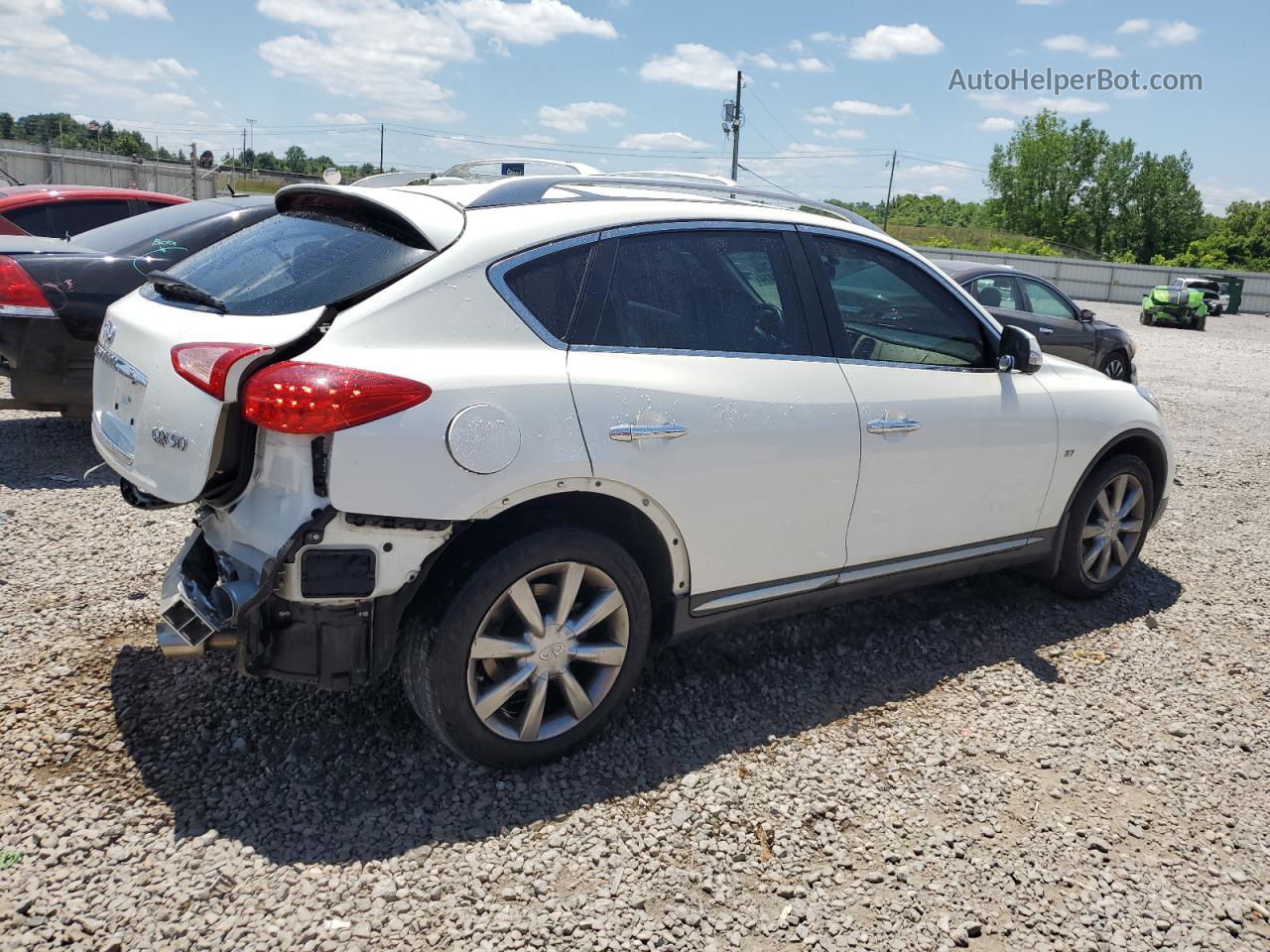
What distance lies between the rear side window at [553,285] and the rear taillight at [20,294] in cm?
430

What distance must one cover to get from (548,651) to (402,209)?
1.49 meters

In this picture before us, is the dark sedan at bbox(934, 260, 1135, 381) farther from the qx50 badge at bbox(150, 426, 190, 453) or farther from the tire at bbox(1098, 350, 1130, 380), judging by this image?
the qx50 badge at bbox(150, 426, 190, 453)

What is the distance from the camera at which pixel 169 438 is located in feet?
9.28

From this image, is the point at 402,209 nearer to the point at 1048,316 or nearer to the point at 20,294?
the point at 20,294

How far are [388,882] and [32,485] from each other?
4.50 meters

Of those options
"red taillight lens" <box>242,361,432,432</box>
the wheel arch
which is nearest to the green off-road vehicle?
the wheel arch

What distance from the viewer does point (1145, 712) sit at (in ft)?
12.7

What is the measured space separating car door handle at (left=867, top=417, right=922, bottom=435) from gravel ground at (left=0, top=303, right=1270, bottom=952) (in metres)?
1.07

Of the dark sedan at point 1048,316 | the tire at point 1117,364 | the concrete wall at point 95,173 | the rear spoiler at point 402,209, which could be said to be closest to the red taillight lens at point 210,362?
the rear spoiler at point 402,209

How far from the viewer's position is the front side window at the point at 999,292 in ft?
37.4

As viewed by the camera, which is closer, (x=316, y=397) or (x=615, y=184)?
(x=316, y=397)

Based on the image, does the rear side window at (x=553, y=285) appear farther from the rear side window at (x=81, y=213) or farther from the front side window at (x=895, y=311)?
the rear side window at (x=81, y=213)

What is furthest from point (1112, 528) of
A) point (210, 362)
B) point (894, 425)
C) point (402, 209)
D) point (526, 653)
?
point (210, 362)

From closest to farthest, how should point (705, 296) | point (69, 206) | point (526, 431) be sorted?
point (526, 431) < point (705, 296) < point (69, 206)
